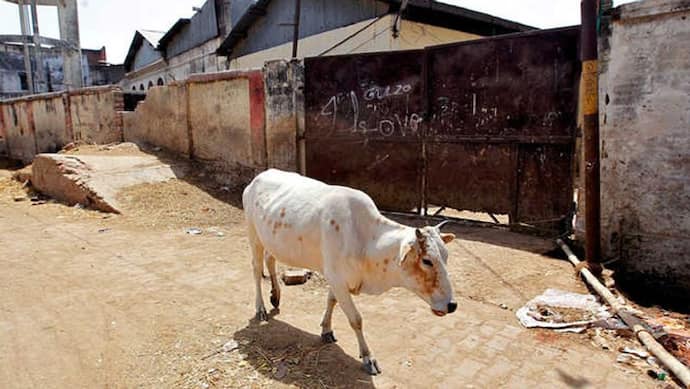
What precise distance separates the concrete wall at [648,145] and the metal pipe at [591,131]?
221mm

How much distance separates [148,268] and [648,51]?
20.1 ft

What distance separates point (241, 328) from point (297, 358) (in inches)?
29.9

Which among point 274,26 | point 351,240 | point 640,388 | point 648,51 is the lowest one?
point 640,388

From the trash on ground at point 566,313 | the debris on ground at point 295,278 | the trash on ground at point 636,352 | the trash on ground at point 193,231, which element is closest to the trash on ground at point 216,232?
the trash on ground at point 193,231

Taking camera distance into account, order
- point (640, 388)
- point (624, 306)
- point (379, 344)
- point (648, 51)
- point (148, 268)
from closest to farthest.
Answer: point (640, 388)
point (379, 344)
point (624, 306)
point (648, 51)
point (148, 268)

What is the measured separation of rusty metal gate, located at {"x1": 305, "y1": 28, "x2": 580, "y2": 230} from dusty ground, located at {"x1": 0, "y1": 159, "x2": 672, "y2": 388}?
Answer: 77cm

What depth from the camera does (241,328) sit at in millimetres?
3947

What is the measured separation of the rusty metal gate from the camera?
607 cm

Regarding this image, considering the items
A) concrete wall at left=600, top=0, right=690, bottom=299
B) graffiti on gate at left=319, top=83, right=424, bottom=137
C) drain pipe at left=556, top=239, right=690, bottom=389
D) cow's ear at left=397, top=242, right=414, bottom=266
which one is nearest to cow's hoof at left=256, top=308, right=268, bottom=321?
cow's ear at left=397, top=242, right=414, bottom=266

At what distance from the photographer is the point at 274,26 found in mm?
16719

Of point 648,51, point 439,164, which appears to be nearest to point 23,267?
point 439,164

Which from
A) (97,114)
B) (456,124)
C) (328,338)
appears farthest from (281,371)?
(97,114)

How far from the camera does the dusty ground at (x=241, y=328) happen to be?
319 centimetres

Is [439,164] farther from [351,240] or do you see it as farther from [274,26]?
[274,26]
